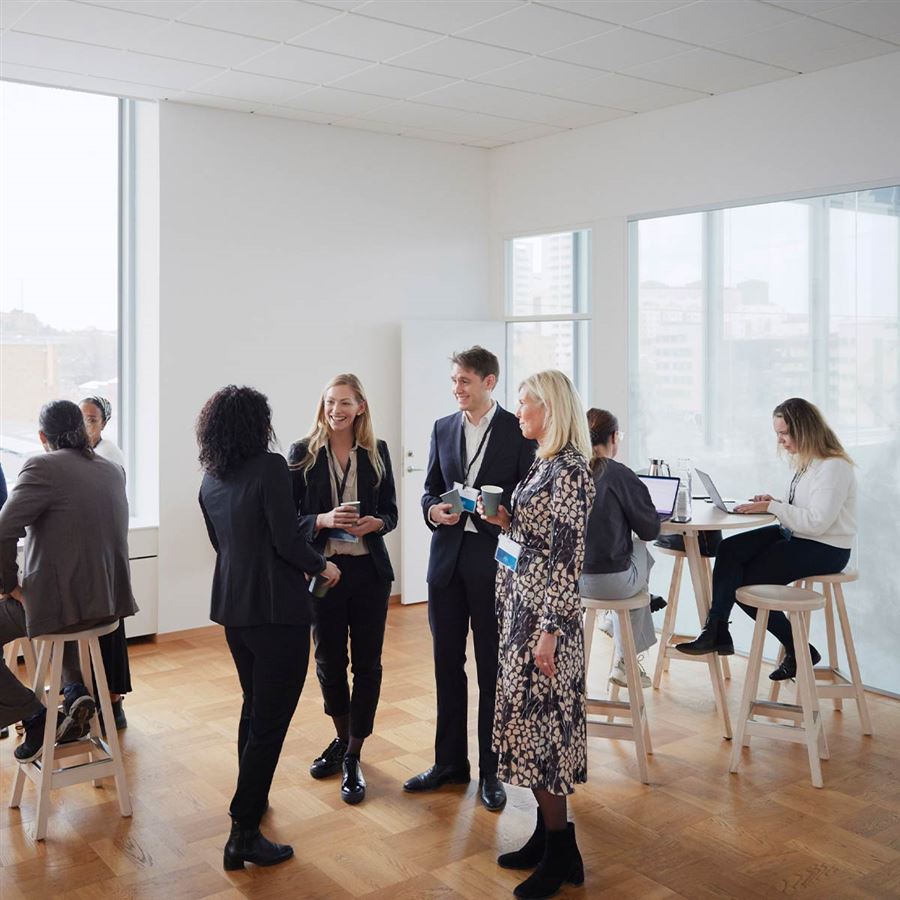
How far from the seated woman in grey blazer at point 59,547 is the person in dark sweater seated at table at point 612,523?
1.72 metres

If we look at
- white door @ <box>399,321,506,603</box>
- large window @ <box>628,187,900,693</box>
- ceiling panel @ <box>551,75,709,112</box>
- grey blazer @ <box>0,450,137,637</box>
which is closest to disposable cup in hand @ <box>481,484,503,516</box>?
grey blazer @ <box>0,450,137,637</box>

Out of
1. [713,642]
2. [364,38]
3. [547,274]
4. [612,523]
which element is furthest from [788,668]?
[364,38]

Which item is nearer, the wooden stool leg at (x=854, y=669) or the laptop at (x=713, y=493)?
the wooden stool leg at (x=854, y=669)

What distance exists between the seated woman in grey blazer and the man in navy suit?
1102 mm

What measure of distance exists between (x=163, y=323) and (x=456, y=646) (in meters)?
3.06

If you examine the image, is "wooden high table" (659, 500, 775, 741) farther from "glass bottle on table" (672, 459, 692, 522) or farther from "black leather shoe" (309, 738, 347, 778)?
"black leather shoe" (309, 738, 347, 778)

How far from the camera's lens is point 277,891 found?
3.07m

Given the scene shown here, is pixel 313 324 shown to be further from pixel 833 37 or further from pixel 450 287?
pixel 833 37

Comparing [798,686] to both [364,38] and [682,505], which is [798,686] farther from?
[364,38]

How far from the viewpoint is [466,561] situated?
11.9 feet

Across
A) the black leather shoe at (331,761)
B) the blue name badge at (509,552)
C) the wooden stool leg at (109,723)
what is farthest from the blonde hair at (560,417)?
the wooden stool leg at (109,723)

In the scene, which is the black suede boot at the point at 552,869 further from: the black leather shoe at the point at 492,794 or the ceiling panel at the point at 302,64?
the ceiling panel at the point at 302,64

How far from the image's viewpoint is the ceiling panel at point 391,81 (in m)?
5.30

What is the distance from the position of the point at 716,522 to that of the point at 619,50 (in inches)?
89.3
